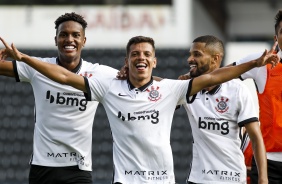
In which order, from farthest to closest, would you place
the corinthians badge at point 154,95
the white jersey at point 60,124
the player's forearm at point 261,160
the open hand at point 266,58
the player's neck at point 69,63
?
the player's neck at point 69,63 → the white jersey at point 60,124 → the player's forearm at point 261,160 → the corinthians badge at point 154,95 → the open hand at point 266,58

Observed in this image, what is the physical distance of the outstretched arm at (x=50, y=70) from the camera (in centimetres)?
799

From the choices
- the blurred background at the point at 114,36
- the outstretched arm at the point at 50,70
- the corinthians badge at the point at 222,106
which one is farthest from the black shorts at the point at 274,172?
the blurred background at the point at 114,36

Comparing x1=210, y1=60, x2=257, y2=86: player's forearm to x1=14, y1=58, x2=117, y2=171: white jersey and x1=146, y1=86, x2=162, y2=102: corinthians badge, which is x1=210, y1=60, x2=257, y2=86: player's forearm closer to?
x1=146, y1=86, x2=162, y2=102: corinthians badge

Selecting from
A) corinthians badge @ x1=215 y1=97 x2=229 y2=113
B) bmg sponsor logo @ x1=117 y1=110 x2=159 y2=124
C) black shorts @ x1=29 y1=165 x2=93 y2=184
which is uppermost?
corinthians badge @ x1=215 y1=97 x2=229 y2=113

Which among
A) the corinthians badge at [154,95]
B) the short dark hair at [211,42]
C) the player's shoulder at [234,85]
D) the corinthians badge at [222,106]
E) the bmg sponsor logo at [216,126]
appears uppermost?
the short dark hair at [211,42]

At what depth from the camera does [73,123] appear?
9023 mm

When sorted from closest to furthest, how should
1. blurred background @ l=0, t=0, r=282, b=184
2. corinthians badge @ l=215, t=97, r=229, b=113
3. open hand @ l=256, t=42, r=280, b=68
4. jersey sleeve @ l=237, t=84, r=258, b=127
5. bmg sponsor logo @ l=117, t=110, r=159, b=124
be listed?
open hand @ l=256, t=42, r=280, b=68
bmg sponsor logo @ l=117, t=110, r=159, b=124
jersey sleeve @ l=237, t=84, r=258, b=127
corinthians badge @ l=215, t=97, r=229, b=113
blurred background @ l=0, t=0, r=282, b=184

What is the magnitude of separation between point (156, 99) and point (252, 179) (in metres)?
1.41

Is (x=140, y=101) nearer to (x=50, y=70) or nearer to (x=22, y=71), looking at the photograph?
(x=50, y=70)

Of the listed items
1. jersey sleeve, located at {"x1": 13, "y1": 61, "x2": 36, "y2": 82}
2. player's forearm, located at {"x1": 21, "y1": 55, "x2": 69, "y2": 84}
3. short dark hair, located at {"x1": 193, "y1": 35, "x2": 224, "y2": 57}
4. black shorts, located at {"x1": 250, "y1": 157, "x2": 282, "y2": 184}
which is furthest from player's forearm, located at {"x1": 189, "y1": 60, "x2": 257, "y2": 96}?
jersey sleeve, located at {"x1": 13, "y1": 61, "x2": 36, "y2": 82}

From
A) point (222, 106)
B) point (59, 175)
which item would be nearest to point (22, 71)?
point (59, 175)

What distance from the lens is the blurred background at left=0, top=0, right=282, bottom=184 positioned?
16.7 metres

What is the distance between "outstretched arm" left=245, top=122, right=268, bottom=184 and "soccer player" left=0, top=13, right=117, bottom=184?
1300mm

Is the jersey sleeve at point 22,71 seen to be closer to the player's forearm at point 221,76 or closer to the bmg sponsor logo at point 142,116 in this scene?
the bmg sponsor logo at point 142,116
